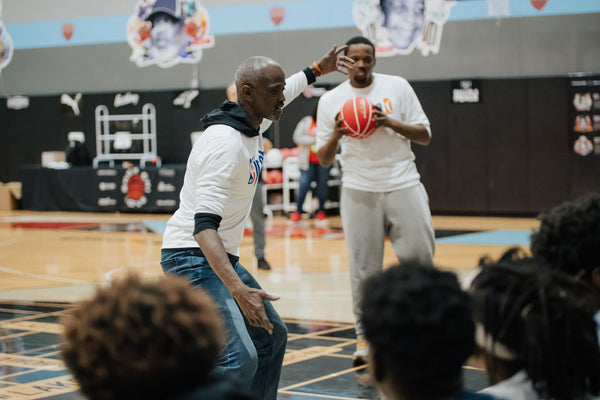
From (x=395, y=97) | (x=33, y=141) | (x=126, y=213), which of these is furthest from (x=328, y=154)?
(x=33, y=141)

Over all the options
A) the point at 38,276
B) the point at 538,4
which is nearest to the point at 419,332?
the point at 38,276

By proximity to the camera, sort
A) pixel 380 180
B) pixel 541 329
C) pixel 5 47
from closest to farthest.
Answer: pixel 541 329 → pixel 380 180 → pixel 5 47

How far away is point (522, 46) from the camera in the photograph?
15.7 m

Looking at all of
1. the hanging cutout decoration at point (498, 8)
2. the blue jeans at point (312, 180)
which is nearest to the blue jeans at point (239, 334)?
the blue jeans at point (312, 180)

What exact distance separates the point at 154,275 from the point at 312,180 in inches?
257

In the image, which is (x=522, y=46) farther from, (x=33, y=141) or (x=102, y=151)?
(x=33, y=141)

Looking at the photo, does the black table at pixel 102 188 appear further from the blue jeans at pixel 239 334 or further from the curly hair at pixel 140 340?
the curly hair at pixel 140 340

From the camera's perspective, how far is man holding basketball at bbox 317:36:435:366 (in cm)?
539

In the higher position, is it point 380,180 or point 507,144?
point 507,144

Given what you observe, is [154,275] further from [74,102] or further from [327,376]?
[74,102]

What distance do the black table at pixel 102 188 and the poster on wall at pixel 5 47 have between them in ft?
10.2

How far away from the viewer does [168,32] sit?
18672 millimetres

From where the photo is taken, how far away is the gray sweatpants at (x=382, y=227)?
5375 millimetres

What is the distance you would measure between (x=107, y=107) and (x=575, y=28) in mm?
10183
